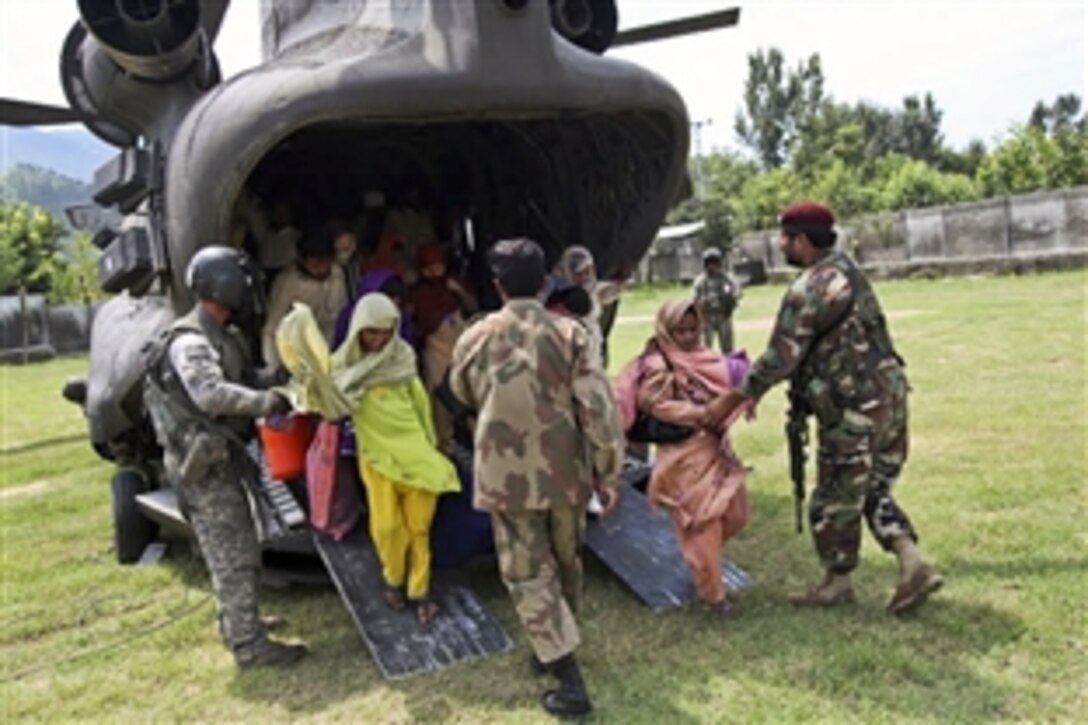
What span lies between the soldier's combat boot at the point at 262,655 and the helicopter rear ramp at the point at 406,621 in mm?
321

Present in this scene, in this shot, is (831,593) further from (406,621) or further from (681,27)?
(681,27)

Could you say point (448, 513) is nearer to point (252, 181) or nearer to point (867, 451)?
point (867, 451)

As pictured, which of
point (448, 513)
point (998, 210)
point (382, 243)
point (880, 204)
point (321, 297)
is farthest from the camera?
point (880, 204)

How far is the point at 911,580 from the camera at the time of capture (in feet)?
13.7

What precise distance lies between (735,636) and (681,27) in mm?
4274

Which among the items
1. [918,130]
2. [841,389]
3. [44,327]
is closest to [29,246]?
[44,327]

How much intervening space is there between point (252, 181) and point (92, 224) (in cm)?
140

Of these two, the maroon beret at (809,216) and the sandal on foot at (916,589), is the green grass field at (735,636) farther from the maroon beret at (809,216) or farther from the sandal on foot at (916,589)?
the maroon beret at (809,216)

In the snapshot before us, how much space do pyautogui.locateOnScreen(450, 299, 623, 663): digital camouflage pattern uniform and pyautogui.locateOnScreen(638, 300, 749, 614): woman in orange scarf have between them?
0.72m

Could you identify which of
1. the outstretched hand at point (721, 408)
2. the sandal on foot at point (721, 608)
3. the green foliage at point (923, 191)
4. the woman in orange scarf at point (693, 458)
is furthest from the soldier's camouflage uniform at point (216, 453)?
the green foliage at point (923, 191)

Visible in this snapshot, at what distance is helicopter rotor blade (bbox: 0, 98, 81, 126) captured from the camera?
21.0ft

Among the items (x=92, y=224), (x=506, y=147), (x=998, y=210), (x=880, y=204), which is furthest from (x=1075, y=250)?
(x=92, y=224)

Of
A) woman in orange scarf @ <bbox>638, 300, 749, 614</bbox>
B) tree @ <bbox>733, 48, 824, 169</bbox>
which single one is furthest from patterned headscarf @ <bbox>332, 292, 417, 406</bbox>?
tree @ <bbox>733, 48, 824, 169</bbox>

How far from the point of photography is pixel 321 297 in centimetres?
546
